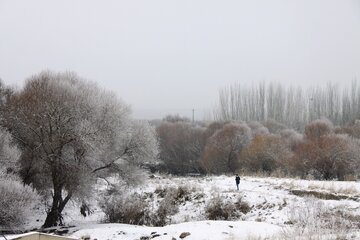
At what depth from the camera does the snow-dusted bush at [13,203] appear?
728 inches

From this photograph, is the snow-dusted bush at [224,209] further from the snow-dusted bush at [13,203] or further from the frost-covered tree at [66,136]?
the snow-dusted bush at [13,203]

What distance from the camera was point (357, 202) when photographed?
60.5 ft

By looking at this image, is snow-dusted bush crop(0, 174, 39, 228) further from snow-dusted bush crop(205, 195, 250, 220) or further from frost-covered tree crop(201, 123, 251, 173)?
frost-covered tree crop(201, 123, 251, 173)

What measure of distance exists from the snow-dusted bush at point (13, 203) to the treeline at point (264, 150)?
19.0 m

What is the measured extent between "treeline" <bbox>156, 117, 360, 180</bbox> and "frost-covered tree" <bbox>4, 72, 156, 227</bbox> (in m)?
13.8

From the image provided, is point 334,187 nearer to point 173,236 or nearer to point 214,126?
point 173,236

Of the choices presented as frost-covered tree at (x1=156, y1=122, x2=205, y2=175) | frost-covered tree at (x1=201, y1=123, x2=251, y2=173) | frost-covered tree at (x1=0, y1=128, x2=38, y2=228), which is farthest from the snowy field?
frost-covered tree at (x1=156, y1=122, x2=205, y2=175)

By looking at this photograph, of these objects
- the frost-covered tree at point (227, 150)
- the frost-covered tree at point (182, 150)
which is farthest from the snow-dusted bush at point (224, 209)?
the frost-covered tree at point (182, 150)

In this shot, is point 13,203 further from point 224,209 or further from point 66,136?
point 224,209

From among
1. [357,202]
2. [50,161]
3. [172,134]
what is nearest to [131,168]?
[50,161]

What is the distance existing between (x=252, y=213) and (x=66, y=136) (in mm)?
10912

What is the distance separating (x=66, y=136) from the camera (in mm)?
21797

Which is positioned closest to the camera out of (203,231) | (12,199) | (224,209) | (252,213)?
(203,231)

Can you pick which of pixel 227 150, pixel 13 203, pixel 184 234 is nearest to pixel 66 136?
pixel 13 203
